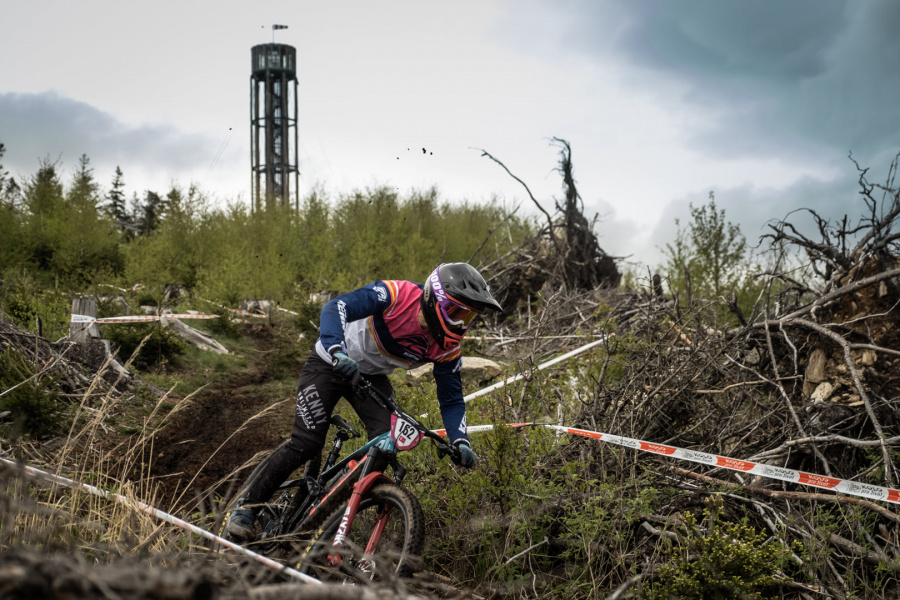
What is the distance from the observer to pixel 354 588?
1351mm

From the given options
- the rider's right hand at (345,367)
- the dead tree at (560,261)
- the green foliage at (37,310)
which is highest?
the dead tree at (560,261)

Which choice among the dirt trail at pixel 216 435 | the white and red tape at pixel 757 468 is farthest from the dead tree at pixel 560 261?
the white and red tape at pixel 757 468

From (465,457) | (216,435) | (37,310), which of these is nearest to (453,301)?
(465,457)

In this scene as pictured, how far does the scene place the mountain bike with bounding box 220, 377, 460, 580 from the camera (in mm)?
3336

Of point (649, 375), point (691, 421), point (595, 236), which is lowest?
point (691, 421)

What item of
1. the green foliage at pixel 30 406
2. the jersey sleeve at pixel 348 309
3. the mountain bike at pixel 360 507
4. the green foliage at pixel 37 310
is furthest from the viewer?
the green foliage at pixel 37 310

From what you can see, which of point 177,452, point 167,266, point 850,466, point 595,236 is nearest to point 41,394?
point 177,452

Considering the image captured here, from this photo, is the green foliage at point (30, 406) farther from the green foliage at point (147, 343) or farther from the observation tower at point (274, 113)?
the observation tower at point (274, 113)

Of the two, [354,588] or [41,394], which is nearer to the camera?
[354,588]

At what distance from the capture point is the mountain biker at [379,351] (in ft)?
12.5

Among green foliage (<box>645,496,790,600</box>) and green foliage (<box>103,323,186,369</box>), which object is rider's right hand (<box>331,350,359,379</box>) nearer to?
green foliage (<box>645,496,790,600</box>)

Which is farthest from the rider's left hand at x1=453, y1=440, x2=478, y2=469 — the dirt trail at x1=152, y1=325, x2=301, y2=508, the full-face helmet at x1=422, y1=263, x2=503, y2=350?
the dirt trail at x1=152, y1=325, x2=301, y2=508

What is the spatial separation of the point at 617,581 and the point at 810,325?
3.37 metres

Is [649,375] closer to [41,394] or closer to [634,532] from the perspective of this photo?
[634,532]
